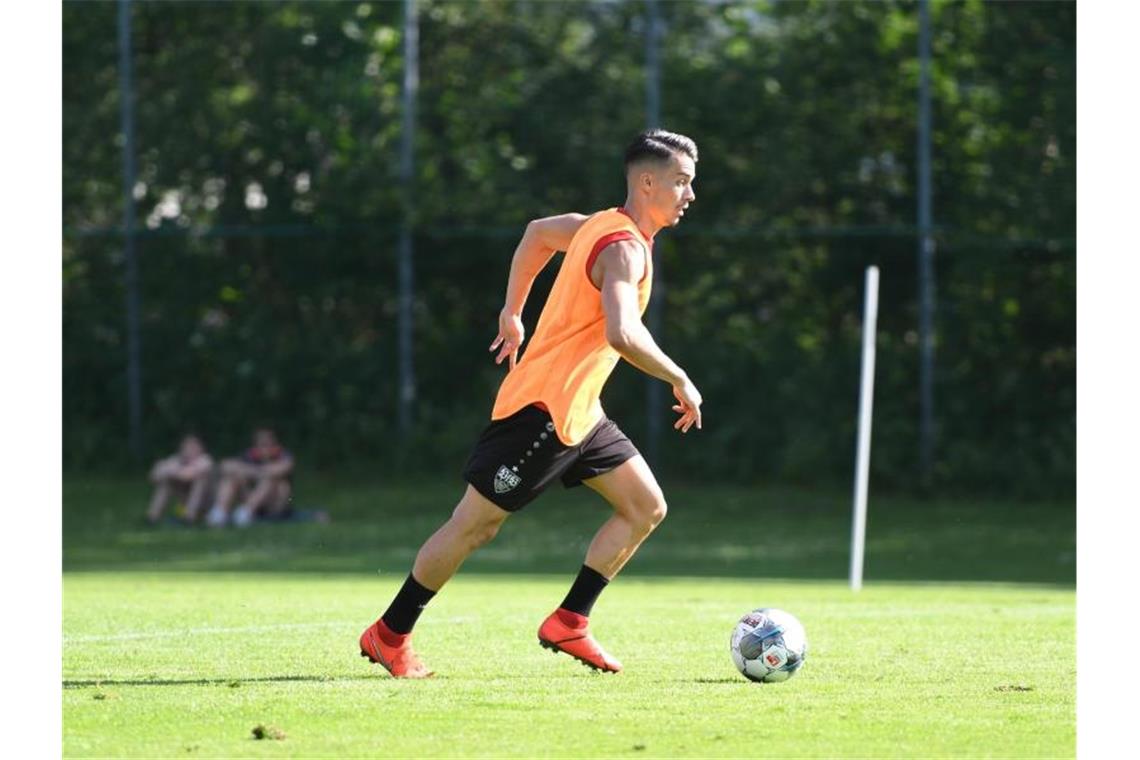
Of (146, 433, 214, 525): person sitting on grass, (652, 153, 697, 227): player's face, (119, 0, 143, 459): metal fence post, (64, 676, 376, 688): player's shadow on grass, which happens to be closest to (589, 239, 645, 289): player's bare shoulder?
(652, 153, 697, 227): player's face

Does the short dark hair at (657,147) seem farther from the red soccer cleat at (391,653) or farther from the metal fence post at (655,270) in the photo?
the metal fence post at (655,270)

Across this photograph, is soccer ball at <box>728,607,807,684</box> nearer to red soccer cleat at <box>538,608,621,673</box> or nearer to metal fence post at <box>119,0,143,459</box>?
red soccer cleat at <box>538,608,621,673</box>

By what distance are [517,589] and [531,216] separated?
29.6 feet

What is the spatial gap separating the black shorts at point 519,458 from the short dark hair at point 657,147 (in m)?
1.16

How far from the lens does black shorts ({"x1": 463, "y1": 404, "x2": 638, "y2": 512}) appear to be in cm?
818

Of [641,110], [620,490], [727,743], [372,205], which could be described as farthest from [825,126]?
[727,743]

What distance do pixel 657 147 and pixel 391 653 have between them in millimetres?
2372

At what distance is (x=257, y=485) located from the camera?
22.5 metres

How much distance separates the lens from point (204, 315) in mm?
24641

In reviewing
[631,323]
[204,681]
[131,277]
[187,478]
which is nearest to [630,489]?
[631,323]

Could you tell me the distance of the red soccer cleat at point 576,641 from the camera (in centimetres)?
838

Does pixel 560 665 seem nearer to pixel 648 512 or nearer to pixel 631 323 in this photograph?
pixel 648 512

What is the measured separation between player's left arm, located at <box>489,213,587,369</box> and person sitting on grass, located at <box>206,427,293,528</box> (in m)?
13.5

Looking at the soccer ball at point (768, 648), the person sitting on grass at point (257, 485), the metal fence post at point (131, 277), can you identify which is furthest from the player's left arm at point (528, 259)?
the metal fence post at point (131, 277)
